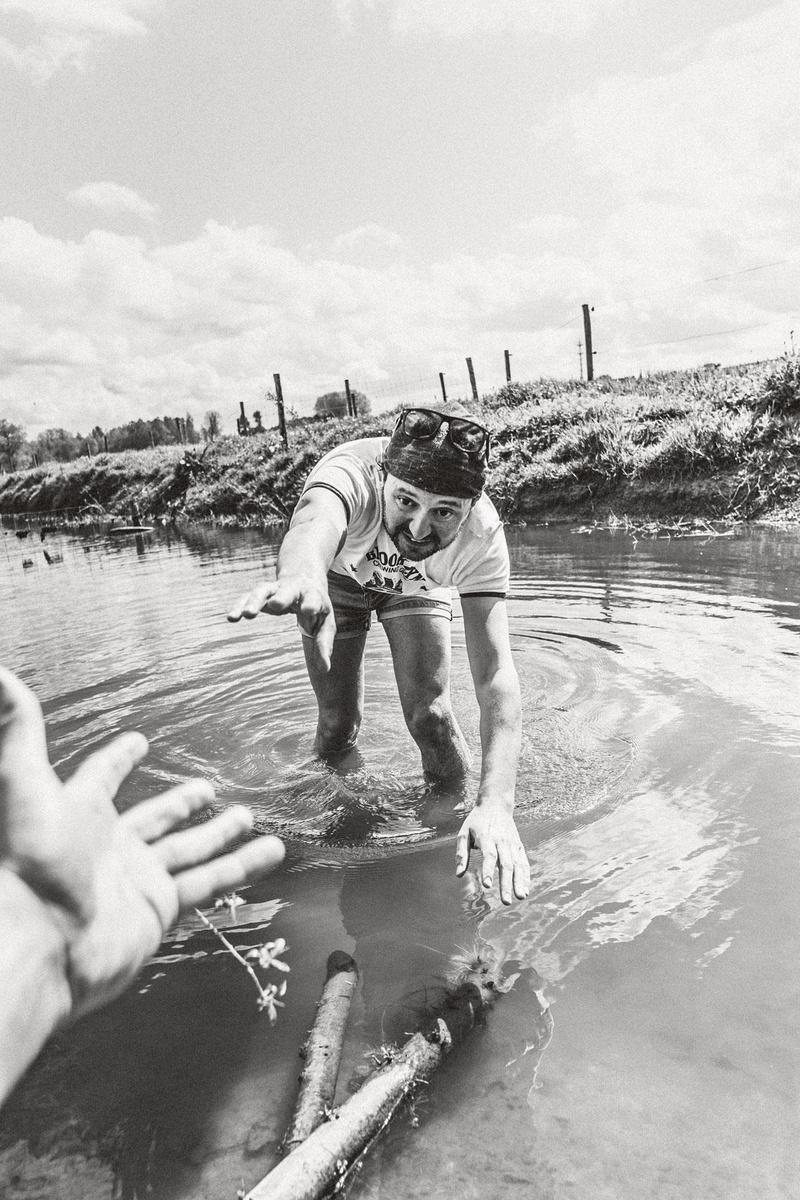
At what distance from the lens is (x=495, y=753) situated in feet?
9.30

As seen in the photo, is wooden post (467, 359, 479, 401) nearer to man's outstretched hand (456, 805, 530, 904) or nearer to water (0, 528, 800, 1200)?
water (0, 528, 800, 1200)

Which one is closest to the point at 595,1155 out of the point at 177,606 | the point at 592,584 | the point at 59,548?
the point at 592,584

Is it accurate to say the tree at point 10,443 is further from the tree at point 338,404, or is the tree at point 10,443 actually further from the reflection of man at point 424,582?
the reflection of man at point 424,582

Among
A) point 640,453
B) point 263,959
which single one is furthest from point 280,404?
point 263,959

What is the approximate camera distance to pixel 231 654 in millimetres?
6910

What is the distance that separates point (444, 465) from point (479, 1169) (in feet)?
7.29

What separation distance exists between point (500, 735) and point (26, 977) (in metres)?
2.05

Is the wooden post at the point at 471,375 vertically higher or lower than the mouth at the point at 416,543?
higher

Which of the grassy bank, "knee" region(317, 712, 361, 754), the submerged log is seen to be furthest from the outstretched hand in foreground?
the grassy bank

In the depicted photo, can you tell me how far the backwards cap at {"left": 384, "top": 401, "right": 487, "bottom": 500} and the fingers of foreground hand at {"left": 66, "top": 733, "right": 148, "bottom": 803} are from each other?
1807mm

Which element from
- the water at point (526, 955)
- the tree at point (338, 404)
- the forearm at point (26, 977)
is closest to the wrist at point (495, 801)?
the water at point (526, 955)

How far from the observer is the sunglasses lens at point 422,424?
303cm

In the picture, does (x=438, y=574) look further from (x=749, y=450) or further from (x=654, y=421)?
(x=654, y=421)

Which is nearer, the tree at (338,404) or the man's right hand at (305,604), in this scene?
the man's right hand at (305,604)
